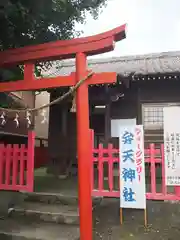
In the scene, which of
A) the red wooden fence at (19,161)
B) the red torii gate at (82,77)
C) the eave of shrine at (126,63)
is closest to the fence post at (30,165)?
the red wooden fence at (19,161)

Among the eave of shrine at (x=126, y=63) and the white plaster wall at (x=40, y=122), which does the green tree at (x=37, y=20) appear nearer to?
the eave of shrine at (x=126, y=63)

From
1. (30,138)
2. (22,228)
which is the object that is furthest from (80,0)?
(22,228)

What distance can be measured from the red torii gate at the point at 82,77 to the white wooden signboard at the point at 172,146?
1739 mm

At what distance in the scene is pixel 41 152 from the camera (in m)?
17.4

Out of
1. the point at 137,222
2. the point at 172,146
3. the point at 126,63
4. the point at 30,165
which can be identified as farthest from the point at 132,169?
the point at 126,63

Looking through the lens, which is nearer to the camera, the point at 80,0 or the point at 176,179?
the point at 176,179

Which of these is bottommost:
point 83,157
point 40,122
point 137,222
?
point 137,222

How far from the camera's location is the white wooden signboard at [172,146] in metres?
5.48

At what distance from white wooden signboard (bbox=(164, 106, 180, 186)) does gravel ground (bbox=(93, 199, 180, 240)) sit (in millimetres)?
795

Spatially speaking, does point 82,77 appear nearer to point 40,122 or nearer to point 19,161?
point 19,161

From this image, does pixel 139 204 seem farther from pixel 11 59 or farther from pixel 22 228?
pixel 11 59

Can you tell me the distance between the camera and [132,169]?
561cm

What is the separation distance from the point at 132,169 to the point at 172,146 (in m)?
0.97

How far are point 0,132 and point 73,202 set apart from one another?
7.33 m
